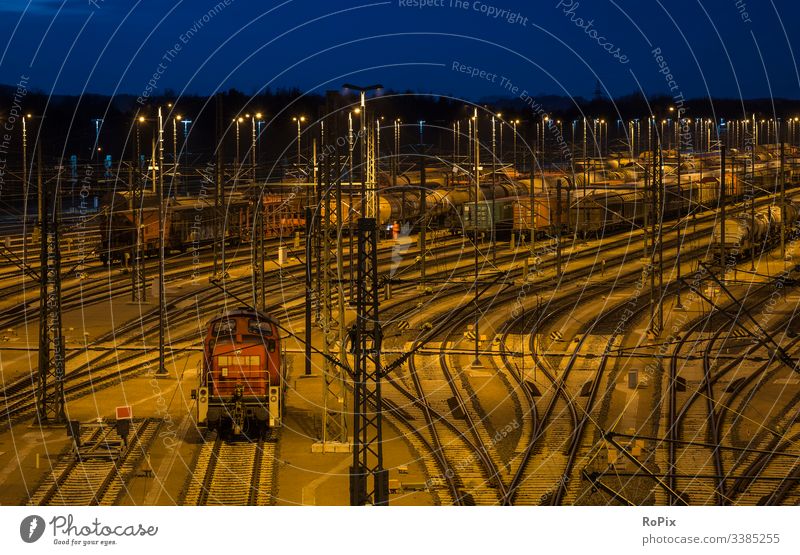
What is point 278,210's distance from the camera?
43.7m

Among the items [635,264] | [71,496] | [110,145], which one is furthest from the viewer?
[110,145]

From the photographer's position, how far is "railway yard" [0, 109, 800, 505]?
16.0 metres

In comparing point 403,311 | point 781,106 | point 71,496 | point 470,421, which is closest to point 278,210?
point 403,311

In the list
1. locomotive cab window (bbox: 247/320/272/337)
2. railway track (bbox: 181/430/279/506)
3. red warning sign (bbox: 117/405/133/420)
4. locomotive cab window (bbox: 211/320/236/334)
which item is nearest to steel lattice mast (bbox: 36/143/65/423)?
red warning sign (bbox: 117/405/133/420)

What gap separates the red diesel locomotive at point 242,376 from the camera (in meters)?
18.7

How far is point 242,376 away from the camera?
1914 cm

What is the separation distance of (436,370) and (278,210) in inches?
800

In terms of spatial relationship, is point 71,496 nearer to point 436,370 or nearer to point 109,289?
point 436,370

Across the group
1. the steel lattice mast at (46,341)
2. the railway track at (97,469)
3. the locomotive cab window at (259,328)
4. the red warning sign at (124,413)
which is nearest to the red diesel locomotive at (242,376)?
the locomotive cab window at (259,328)

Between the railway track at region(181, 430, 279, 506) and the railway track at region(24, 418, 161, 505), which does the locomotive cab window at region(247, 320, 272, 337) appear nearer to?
the railway track at region(181, 430, 279, 506)

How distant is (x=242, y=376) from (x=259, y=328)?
0.78 metres

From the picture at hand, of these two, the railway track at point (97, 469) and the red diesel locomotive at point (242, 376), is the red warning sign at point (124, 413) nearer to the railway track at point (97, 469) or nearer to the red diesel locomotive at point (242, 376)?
the railway track at point (97, 469)

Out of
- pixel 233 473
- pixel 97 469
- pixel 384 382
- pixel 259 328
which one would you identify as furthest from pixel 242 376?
pixel 384 382

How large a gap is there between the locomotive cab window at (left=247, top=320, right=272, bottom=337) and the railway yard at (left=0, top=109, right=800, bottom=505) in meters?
0.04
